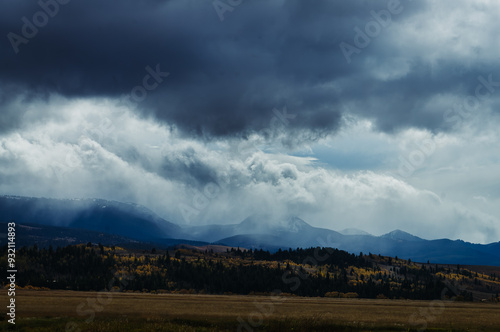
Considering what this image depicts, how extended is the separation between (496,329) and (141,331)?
52.8 m

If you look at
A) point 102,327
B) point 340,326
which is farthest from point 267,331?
point 102,327

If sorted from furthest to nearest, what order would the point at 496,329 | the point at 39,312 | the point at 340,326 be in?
the point at 39,312, the point at 496,329, the point at 340,326

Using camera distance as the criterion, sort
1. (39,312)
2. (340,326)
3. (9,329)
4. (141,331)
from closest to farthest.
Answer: (141,331) → (9,329) → (340,326) → (39,312)

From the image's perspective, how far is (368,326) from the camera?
64.2 metres

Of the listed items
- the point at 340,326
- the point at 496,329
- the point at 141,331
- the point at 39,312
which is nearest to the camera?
the point at 141,331

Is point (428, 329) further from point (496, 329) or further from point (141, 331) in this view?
point (141, 331)

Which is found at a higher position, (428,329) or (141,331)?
(141,331)

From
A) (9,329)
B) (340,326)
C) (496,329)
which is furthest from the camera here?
(496,329)

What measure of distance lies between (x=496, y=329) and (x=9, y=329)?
67.6m

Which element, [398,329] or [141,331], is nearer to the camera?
[141,331]

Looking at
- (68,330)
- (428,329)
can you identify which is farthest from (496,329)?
(68,330)

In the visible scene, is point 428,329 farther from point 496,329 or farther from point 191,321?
point 191,321

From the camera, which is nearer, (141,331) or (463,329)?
(141,331)

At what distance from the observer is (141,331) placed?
46719 millimetres
